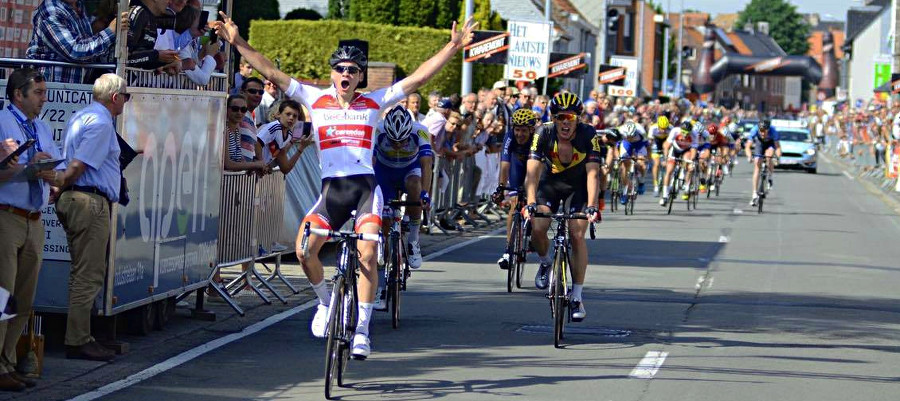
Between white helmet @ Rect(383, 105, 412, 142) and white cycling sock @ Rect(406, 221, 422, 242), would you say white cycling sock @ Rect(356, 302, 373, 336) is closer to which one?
white helmet @ Rect(383, 105, 412, 142)

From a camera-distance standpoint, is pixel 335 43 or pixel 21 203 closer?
pixel 21 203

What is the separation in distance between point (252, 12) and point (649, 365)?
3725 cm

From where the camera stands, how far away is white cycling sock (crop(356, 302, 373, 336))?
9203 millimetres

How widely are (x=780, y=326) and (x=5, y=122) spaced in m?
6.80

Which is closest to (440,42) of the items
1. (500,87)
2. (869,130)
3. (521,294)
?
(500,87)

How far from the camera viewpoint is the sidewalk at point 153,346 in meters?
8.82

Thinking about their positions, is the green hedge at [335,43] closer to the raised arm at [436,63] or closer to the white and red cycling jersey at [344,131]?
the raised arm at [436,63]

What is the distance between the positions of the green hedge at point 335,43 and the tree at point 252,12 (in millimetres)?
3249

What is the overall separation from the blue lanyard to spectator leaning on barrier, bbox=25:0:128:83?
52.2 inches

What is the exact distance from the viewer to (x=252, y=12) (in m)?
46.2

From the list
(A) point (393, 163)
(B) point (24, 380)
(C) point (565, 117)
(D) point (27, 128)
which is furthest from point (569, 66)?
(B) point (24, 380)

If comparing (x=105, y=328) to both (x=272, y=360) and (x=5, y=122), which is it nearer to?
(x=272, y=360)

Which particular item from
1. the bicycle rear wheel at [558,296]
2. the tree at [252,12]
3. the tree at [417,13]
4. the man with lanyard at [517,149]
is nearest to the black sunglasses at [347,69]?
the bicycle rear wheel at [558,296]

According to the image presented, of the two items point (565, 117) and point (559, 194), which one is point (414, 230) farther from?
point (565, 117)
